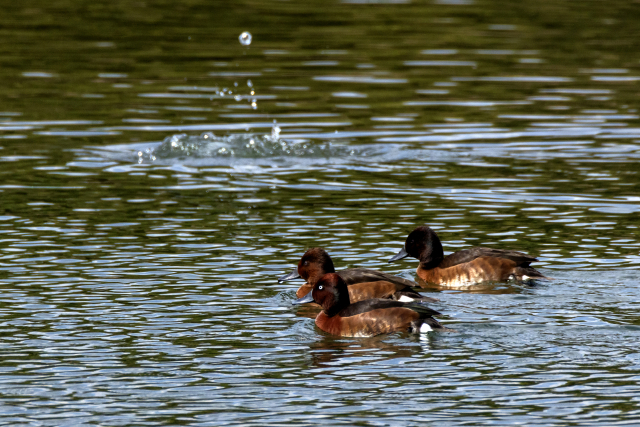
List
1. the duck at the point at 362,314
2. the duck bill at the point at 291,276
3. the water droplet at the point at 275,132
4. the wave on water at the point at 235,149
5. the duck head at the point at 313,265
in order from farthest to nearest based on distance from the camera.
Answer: the water droplet at the point at 275,132 < the wave on water at the point at 235,149 < the duck bill at the point at 291,276 < the duck head at the point at 313,265 < the duck at the point at 362,314

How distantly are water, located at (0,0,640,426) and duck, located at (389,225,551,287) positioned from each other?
0.84 feet

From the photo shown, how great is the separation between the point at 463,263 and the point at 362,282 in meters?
1.61

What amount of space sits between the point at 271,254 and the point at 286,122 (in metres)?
10.6

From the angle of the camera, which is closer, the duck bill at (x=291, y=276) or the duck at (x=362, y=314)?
the duck at (x=362, y=314)

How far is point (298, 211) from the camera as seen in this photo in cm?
1781

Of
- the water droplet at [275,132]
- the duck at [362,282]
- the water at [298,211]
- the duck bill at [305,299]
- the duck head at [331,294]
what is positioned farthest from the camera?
the water droplet at [275,132]

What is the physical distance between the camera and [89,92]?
28844 millimetres

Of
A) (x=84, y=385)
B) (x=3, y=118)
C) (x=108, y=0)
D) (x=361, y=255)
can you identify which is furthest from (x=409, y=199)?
(x=108, y=0)

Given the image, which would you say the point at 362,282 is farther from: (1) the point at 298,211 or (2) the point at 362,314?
(1) the point at 298,211

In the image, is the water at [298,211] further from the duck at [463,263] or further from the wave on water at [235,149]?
the duck at [463,263]

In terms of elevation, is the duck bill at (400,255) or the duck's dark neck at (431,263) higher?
the duck bill at (400,255)

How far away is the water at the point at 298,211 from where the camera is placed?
1002 cm

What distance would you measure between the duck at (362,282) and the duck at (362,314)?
55 cm

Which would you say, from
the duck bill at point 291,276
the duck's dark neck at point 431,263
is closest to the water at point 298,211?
the duck bill at point 291,276
